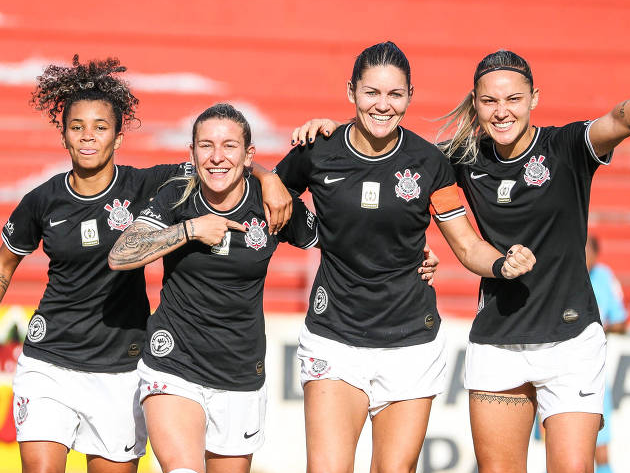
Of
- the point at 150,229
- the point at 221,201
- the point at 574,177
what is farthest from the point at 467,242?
the point at 150,229

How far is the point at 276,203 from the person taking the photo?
4.54 metres

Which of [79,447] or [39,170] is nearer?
[79,447]

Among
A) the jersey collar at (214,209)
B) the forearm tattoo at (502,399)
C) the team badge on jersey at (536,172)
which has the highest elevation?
the team badge on jersey at (536,172)

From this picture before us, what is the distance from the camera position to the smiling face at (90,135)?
4.75 meters

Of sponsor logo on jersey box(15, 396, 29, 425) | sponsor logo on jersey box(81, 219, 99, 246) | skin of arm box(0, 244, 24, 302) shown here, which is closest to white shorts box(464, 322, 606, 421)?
sponsor logo on jersey box(81, 219, 99, 246)

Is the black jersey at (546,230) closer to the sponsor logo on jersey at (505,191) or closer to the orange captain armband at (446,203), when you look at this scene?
the sponsor logo on jersey at (505,191)

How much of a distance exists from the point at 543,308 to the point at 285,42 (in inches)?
194

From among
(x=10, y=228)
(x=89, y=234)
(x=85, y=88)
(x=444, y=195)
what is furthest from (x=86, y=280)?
(x=444, y=195)

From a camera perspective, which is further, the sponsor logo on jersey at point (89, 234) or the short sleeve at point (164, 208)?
the sponsor logo on jersey at point (89, 234)

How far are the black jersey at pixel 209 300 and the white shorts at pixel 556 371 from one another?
3.73ft

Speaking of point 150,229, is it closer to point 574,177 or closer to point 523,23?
point 574,177

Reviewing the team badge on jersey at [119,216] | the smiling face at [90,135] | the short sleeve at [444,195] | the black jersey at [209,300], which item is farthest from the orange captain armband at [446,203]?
the smiling face at [90,135]

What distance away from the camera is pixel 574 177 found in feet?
14.9

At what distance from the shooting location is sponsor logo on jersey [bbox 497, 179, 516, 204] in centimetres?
457
